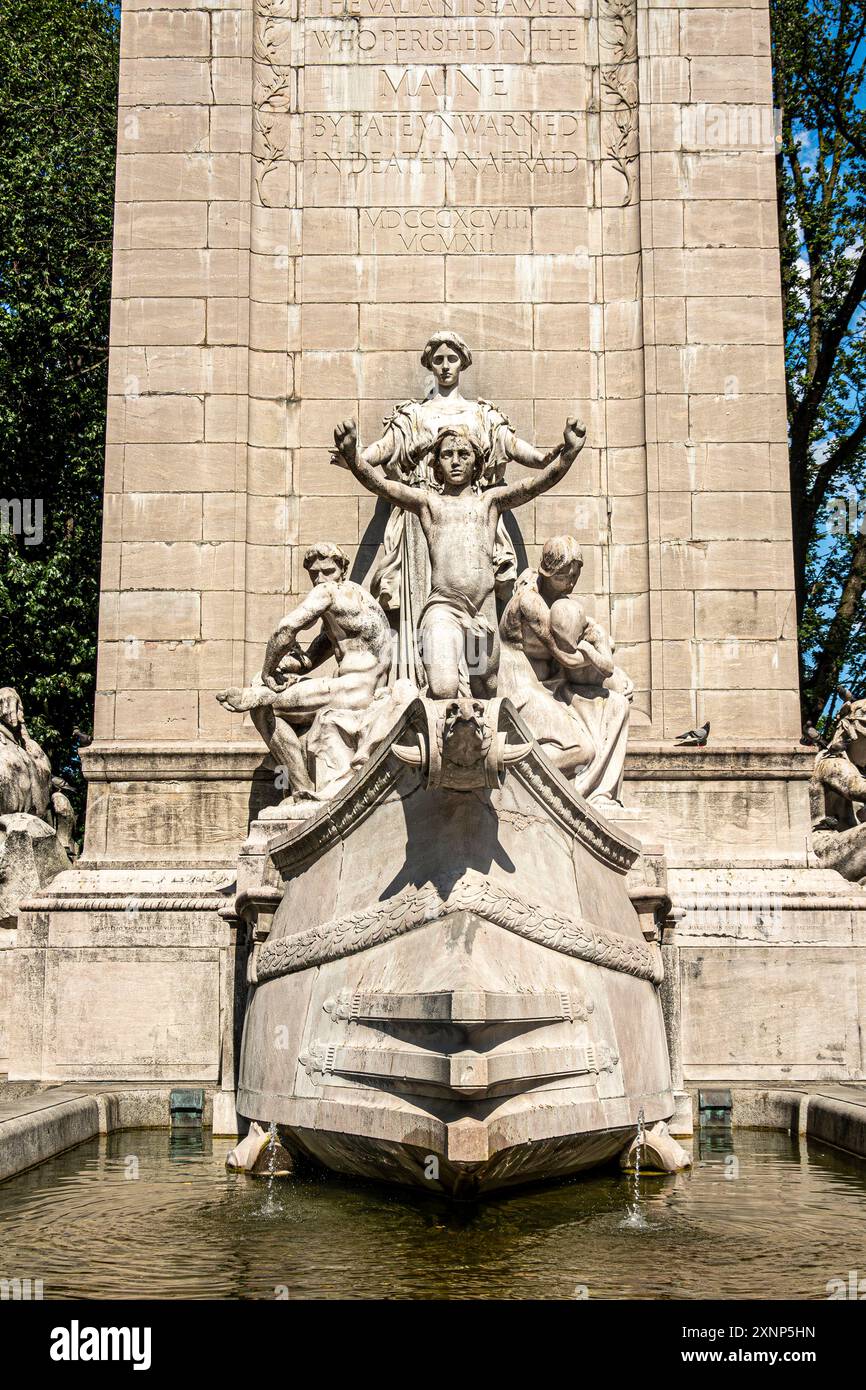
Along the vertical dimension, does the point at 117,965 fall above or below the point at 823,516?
below

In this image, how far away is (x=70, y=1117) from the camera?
1058 cm

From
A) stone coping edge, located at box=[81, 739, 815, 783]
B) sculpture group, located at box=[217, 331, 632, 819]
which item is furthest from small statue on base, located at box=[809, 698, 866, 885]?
sculpture group, located at box=[217, 331, 632, 819]

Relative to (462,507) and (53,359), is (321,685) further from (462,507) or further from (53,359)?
(53,359)

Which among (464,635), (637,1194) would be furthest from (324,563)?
(637,1194)

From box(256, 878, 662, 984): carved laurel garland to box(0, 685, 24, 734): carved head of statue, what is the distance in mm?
6681

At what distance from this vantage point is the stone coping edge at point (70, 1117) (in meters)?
9.48

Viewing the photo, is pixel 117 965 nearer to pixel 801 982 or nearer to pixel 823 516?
pixel 801 982

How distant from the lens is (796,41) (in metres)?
28.3

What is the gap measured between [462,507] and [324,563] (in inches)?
59.1

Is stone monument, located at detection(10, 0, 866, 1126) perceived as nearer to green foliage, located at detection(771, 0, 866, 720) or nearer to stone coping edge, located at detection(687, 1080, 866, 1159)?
stone coping edge, located at detection(687, 1080, 866, 1159)

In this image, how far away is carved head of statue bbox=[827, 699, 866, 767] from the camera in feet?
50.6

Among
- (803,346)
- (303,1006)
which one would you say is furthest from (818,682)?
(303,1006)

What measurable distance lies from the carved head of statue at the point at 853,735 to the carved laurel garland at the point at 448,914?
21.5ft

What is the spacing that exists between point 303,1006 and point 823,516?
2172cm
